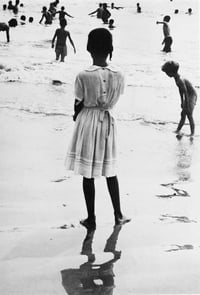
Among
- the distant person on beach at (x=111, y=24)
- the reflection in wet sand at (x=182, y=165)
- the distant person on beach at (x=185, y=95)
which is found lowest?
the reflection in wet sand at (x=182, y=165)

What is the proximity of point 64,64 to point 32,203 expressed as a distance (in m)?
1.41

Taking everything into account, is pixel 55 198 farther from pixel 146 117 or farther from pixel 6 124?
pixel 146 117

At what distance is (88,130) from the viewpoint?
1.84 m

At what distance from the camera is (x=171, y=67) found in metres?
3.28

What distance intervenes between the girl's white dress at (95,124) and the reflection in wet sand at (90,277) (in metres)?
0.35

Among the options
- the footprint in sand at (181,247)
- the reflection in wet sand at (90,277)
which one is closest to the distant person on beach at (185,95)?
the footprint in sand at (181,247)

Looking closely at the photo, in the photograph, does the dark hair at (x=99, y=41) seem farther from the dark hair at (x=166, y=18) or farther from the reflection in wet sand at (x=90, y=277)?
the dark hair at (x=166, y=18)

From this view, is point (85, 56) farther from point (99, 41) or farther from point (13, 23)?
point (99, 41)

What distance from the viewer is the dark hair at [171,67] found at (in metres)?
3.17

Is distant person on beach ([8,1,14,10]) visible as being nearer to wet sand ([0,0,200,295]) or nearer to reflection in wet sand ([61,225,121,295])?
wet sand ([0,0,200,295])

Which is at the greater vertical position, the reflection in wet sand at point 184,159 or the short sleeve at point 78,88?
the short sleeve at point 78,88

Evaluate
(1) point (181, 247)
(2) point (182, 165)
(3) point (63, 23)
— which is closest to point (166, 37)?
(3) point (63, 23)

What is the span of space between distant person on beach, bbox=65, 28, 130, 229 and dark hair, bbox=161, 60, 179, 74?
1395 mm

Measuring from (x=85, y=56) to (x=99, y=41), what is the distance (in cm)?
139
